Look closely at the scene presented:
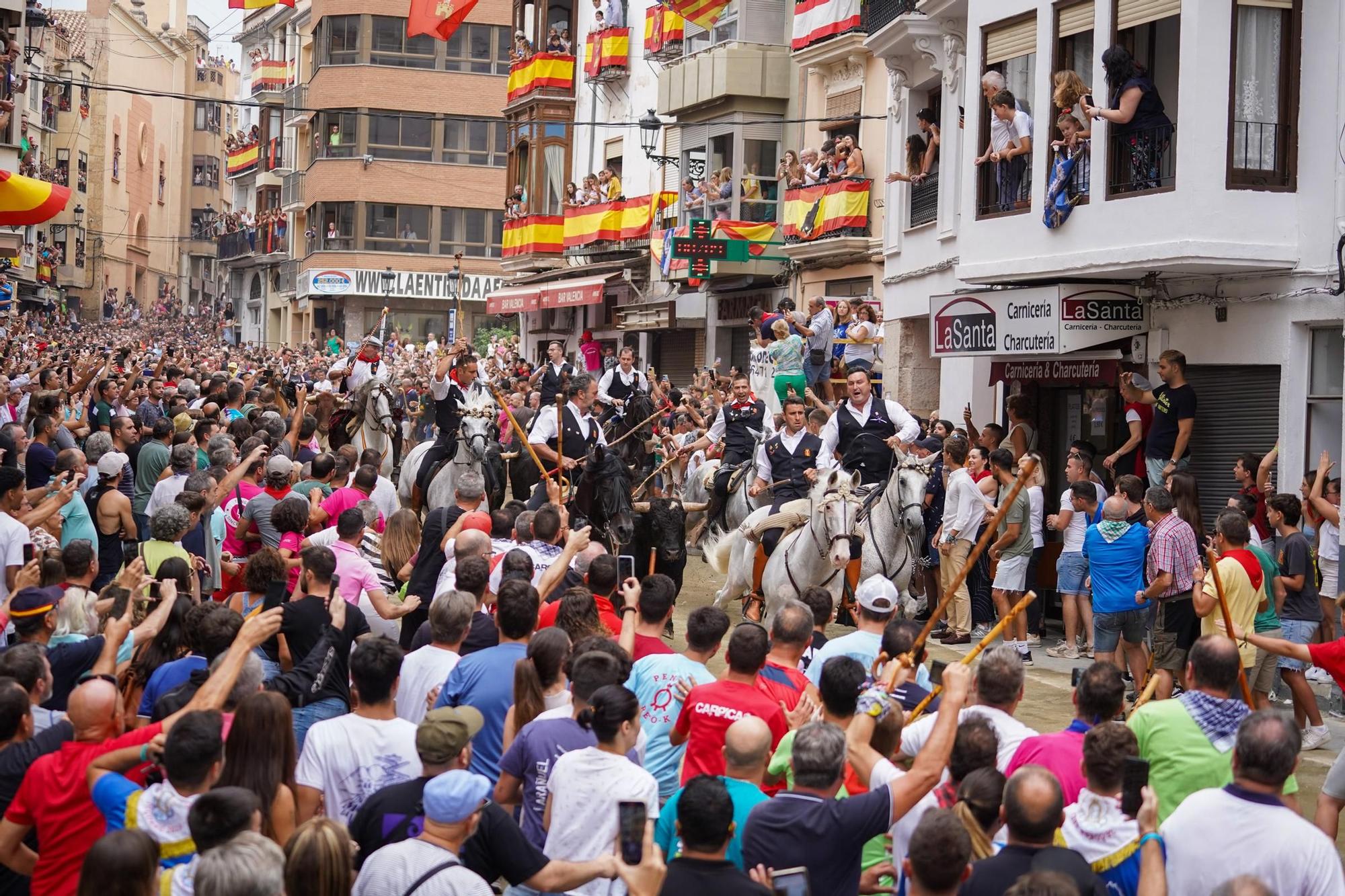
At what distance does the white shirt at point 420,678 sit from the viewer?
271 inches

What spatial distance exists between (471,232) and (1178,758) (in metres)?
52.2

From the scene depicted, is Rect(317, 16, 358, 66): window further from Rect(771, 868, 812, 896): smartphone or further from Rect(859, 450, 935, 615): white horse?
Rect(771, 868, 812, 896): smartphone

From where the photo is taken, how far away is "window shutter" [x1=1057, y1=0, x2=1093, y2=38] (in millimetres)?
16094

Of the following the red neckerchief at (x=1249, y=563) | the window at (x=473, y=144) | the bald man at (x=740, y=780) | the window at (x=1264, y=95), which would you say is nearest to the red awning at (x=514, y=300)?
→ the window at (x=473, y=144)

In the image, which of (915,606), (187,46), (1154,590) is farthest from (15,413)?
(187,46)

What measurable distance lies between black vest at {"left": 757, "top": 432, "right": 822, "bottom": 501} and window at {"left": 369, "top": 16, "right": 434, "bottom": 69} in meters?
43.9

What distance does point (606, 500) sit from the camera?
567 inches

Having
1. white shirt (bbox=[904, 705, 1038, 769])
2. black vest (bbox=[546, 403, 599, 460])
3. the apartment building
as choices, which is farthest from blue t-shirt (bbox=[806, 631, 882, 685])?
the apartment building

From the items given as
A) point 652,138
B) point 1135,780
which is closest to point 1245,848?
point 1135,780

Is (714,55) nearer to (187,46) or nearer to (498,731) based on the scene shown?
(498,731)

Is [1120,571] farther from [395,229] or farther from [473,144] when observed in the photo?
[473,144]

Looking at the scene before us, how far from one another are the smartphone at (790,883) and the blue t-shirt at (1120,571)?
7375 millimetres

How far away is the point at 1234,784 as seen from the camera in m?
5.25

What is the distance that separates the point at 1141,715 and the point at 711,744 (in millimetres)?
1710
